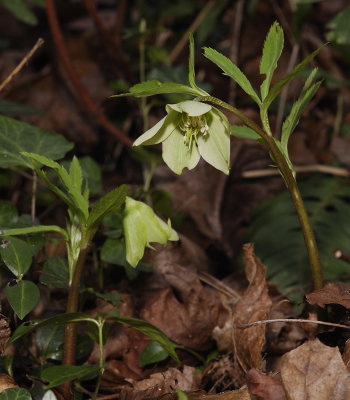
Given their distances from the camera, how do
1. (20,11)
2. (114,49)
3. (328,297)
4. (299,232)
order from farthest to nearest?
(114,49), (20,11), (299,232), (328,297)

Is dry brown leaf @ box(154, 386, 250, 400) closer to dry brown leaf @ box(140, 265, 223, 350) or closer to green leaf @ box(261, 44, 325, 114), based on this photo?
dry brown leaf @ box(140, 265, 223, 350)

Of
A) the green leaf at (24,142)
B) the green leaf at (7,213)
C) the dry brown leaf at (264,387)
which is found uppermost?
the green leaf at (24,142)

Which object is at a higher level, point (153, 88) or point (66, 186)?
point (153, 88)

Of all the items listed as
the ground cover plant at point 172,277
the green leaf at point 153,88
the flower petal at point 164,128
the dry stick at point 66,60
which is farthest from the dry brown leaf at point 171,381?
the dry stick at point 66,60

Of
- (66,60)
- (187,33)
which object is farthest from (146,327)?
(187,33)

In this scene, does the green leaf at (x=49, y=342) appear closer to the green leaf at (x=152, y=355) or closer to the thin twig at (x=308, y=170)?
the green leaf at (x=152, y=355)

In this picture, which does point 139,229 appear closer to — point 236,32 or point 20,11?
point 20,11

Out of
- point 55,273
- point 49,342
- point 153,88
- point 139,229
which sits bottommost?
point 49,342

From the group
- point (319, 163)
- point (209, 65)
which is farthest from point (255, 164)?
point (209, 65)
